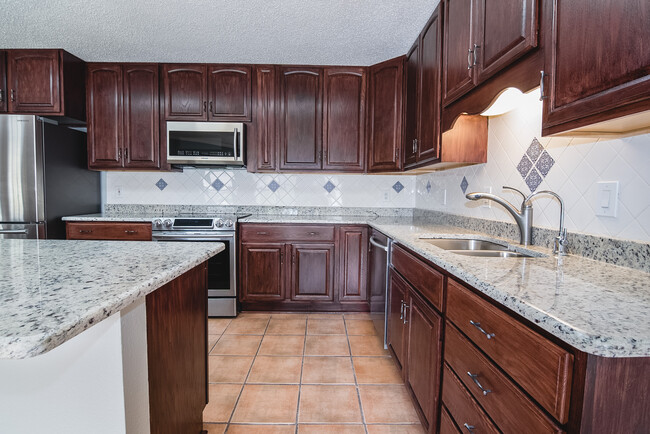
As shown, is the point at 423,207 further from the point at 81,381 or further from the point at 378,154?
the point at 81,381

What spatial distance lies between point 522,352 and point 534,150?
47.1 inches

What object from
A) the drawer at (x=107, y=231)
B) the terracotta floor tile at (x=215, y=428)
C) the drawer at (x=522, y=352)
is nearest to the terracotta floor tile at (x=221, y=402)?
the terracotta floor tile at (x=215, y=428)

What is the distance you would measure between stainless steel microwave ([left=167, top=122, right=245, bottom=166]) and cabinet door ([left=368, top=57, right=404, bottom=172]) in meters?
1.21

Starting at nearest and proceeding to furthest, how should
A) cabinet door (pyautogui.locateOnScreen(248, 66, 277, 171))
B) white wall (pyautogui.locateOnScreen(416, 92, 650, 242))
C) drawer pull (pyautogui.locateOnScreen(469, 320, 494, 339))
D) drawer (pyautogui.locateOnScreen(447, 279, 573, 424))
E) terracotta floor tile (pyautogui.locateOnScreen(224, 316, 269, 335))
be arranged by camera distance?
1. drawer (pyautogui.locateOnScreen(447, 279, 573, 424))
2. drawer pull (pyautogui.locateOnScreen(469, 320, 494, 339))
3. white wall (pyautogui.locateOnScreen(416, 92, 650, 242))
4. terracotta floor tile (pyautogui.locateOnScreen(224, 316, 269, 335))
5. cabinet door (pyautogui.locateOnScreen(248, 66, 277, 171))

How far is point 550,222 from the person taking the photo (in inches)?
59.4

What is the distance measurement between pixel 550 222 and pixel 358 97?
2104 millimetres

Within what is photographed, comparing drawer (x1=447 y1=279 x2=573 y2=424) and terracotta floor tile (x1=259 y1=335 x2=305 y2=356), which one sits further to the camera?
terracotta floor tile (x1=259 y1=335 x2=305 y2=356)

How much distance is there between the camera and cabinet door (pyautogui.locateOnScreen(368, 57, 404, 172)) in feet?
9.51

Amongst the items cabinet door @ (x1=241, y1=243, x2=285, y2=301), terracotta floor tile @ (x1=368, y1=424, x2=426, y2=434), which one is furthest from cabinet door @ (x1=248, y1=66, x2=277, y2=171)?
terracotta floor tile @ (x1=368, y1=424, x2=426, y2=434)

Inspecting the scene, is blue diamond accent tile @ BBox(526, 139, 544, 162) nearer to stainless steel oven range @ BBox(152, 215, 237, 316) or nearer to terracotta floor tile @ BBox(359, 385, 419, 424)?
terracotta floor tile @ BBox(359, 385, 419, 424)

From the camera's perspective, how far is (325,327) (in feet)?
9.11

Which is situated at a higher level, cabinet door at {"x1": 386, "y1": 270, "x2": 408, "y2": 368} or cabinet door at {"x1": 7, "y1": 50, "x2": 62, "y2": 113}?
cabinet door at {"x1": 7, "y1": 50, "x2": 62, "y2": 113}

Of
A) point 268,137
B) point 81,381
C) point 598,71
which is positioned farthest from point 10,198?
point 598,71

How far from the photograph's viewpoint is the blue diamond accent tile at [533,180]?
160 centimetres
